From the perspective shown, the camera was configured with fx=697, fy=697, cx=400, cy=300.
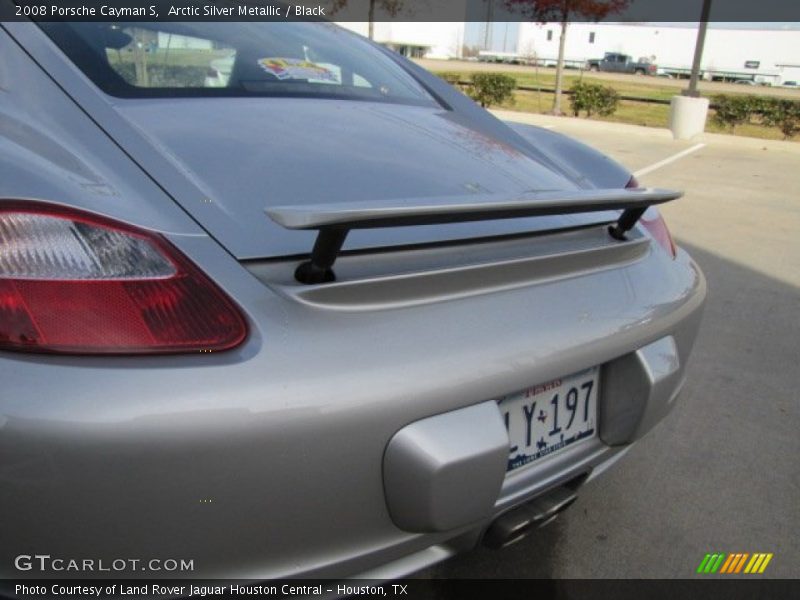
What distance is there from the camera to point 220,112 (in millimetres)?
1598

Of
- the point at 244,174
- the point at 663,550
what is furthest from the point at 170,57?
the point at 663,550

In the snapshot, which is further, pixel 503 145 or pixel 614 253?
pixel 503 145

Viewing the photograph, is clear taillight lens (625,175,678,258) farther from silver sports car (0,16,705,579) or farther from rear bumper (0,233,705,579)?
rear bumper (0,233,705,579)

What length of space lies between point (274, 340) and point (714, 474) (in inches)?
72.6

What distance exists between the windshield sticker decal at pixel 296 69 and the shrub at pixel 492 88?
15.6m

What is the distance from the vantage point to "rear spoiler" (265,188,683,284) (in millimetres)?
1102

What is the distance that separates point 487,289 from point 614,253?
1.49 ft

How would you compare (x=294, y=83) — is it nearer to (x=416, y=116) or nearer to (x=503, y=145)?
(x=416, y=116)

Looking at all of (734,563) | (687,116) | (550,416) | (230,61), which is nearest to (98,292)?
(550,416)

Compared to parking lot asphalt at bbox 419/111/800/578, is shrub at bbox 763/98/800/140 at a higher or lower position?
higher

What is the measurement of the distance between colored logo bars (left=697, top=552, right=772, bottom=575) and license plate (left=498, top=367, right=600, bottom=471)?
2.27 feet

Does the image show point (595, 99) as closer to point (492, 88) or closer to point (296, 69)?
point (492, 88)

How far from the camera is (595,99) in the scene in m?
15.6

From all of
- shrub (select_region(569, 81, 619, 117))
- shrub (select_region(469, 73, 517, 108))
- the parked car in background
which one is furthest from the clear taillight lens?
the parked car in background
